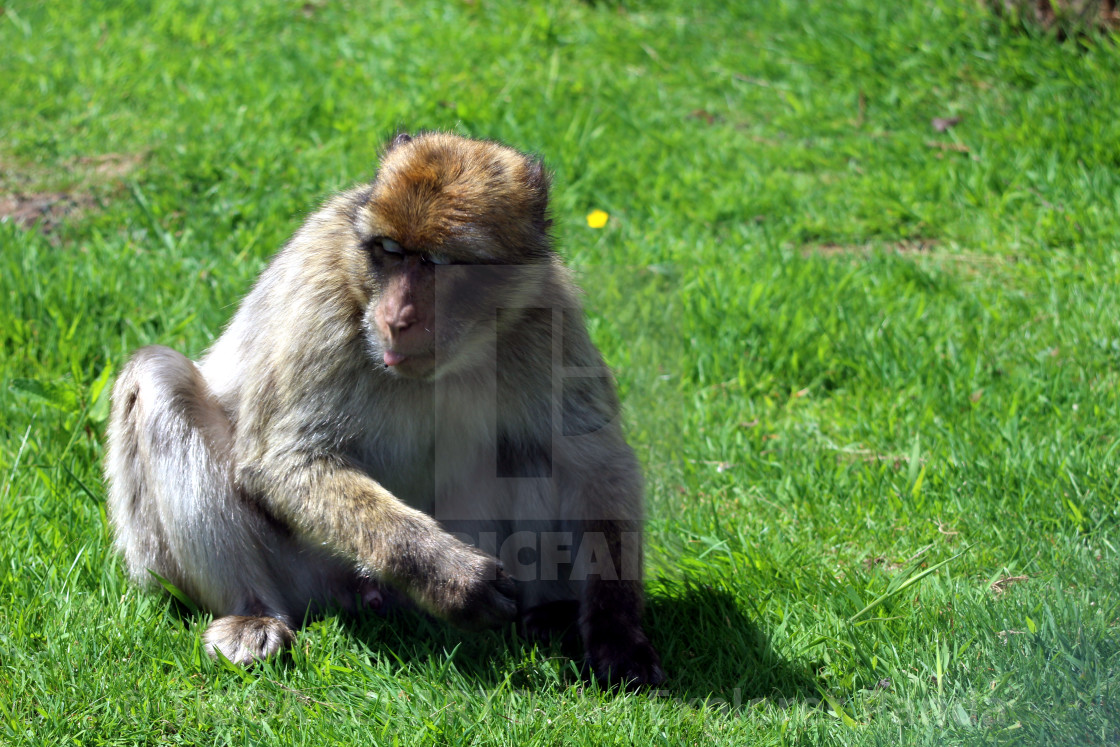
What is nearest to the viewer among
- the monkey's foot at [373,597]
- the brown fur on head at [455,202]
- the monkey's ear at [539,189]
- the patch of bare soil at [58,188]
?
the brown fur on head at [455,202]

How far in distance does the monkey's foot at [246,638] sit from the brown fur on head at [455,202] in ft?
Result: 3.74

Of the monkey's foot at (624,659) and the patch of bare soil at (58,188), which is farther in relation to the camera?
the patch of bare soil at (58,188)

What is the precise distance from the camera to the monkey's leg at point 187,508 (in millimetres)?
3338

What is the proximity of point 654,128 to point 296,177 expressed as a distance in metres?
2.08

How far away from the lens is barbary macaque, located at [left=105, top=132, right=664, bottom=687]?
119 inches

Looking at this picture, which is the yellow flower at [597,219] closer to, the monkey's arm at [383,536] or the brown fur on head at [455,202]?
the brown fur on head at [455,202]

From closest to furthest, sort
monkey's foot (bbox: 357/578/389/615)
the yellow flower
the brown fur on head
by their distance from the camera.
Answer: the brown fur on head < monkey's foot (bbox: 357/578/389/615) < the yellow flower

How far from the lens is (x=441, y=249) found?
2910mm

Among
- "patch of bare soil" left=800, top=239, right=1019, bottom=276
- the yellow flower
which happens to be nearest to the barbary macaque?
the yellow flower

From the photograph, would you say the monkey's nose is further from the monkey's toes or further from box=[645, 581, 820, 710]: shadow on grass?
box=[645, 581, 820, 710]: shadow on grass

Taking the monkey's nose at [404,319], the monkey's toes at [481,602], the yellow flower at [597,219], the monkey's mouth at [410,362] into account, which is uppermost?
the monkey's nose at [404,319]

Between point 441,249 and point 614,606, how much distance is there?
1.14 meters

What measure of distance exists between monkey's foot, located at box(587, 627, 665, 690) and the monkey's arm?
291 mm

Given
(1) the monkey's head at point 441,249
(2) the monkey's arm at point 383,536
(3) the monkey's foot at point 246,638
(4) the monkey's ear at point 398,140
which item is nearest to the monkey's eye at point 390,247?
(1) the monkey's head at point 441,249
